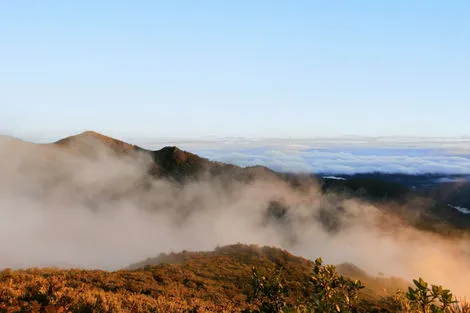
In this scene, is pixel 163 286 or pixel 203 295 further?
pixel 203 295

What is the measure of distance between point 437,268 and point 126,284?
191147 mm

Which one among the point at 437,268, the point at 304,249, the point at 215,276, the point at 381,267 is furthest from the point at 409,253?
the point at 215,276

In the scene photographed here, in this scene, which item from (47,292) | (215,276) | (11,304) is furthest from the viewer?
(215,276)

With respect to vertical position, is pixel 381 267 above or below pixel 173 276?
below

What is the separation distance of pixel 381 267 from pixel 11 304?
179940mm

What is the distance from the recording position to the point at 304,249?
18812cm

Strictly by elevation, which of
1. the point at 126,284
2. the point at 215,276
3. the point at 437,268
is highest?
the point at 126,284

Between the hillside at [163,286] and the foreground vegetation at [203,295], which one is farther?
the hillside at [163,286]

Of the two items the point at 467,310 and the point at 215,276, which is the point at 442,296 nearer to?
the point at 467,310

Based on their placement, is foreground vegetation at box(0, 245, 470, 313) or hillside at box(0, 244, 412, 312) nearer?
foreground vegetation at box(0, 245, 470, 313)

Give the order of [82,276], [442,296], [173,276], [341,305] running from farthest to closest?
[173,276], [82,276], [341,305], [442,296]

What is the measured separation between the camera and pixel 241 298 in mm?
36156

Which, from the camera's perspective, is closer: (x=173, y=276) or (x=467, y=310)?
(x=467, y=310)

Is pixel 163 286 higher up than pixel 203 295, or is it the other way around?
pixel 163 286
